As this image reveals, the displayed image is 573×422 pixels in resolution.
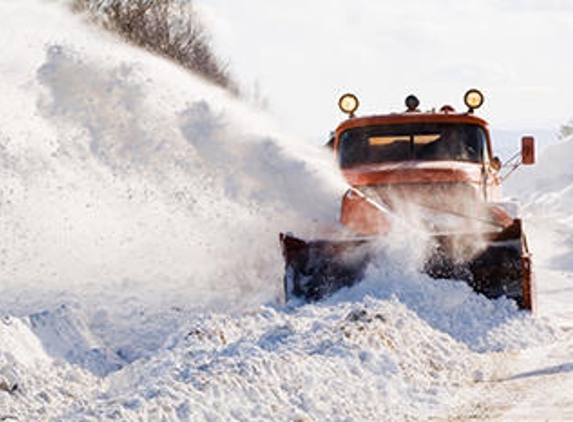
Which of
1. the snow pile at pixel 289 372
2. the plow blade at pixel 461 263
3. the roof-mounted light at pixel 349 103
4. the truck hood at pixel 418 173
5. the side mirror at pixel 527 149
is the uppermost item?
the roof-mounted light at pixel 349 103

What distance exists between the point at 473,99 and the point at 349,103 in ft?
4.03

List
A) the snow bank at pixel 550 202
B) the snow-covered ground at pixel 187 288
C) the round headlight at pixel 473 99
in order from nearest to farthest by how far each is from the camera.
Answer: the snow-covered ground at pixel 187 288
the round headlight at pixel 473 99
the snow bank at pixel 550 202

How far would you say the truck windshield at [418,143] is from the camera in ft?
33.8

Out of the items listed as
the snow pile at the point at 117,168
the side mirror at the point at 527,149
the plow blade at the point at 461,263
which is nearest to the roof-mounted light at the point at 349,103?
the snow pile at the point at 117,168

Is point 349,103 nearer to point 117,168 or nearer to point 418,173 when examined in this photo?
point 418,173

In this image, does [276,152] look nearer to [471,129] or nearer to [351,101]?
[351,101]

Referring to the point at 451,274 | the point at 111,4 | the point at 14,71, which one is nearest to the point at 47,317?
the point at 451,274

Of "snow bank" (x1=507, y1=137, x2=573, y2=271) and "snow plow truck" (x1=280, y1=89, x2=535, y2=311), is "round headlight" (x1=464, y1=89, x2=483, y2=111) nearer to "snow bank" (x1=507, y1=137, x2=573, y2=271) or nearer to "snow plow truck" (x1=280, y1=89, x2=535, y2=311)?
"snow plow truck" (x1=280, y1=89, x2=535, y2=311)

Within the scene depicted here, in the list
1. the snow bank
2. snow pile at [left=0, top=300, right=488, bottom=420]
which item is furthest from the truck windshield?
the snow bank

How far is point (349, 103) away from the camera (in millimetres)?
10914

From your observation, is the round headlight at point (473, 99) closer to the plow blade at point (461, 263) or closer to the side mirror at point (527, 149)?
the side mirror at point (527, 149)

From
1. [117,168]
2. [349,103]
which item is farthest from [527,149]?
[117,168]

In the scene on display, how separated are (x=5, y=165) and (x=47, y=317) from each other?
15.1 ft

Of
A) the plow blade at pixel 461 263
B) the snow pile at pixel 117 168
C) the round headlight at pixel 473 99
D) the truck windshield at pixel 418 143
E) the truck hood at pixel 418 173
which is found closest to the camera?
the plow blade at pixel 461 263
